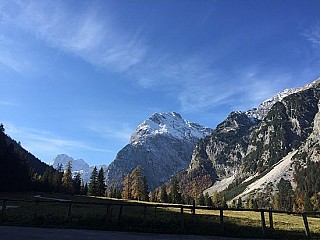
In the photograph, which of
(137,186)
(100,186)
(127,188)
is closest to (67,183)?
(100,186)

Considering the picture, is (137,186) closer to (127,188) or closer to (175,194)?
(127,188)

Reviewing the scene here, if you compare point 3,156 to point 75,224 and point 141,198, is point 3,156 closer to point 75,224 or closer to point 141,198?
point 141,198

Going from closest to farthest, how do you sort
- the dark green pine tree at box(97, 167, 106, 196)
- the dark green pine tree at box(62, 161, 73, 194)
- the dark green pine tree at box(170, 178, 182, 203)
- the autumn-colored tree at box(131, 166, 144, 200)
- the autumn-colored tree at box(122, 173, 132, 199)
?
1. the autumn-colored tree at box(131, 166, 144, 200)
2. the dark green pine tree at box(97, 167, 106, 196)
3. the dark green pine tree at box(62, 161, 73, 194)
4. the dark green pine tree at box(170, 178, 182, 203)
5. the autumn-colored tree at box(122, 173, 132, 199)

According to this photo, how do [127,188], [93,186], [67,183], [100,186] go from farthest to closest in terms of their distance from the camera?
[127,188] < [67,183] < [100,186] < [93,186]

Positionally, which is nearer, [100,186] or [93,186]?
[93,186]

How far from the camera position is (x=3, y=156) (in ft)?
300

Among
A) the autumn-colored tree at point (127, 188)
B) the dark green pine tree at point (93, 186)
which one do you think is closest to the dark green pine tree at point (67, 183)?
the dark green pine tree at point (93, 186)

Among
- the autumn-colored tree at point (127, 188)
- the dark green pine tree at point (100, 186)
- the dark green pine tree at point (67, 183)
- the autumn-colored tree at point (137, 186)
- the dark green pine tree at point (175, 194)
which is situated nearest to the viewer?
the autumn-colored tree at point (137, 186)

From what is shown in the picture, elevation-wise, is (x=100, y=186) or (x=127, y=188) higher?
(x=127, y=188)

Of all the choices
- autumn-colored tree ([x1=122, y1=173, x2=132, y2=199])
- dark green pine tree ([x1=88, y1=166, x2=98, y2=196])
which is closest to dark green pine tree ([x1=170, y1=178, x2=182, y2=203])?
autumn-colored tree ([x1=122, y1=173, x2=132, y2=199])

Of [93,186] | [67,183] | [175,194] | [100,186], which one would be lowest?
[175,194]

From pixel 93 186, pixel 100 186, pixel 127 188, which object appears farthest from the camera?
pixel 127 188

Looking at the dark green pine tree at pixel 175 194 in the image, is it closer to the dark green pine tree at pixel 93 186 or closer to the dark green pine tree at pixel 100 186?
the dark green pine tree at pixel 100 186

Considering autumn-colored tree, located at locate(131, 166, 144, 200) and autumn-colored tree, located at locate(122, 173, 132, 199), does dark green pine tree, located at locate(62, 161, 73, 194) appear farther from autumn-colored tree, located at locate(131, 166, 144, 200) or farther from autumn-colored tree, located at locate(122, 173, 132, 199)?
autumn-colored tree, located at locate(131, 166, 144, 200)
